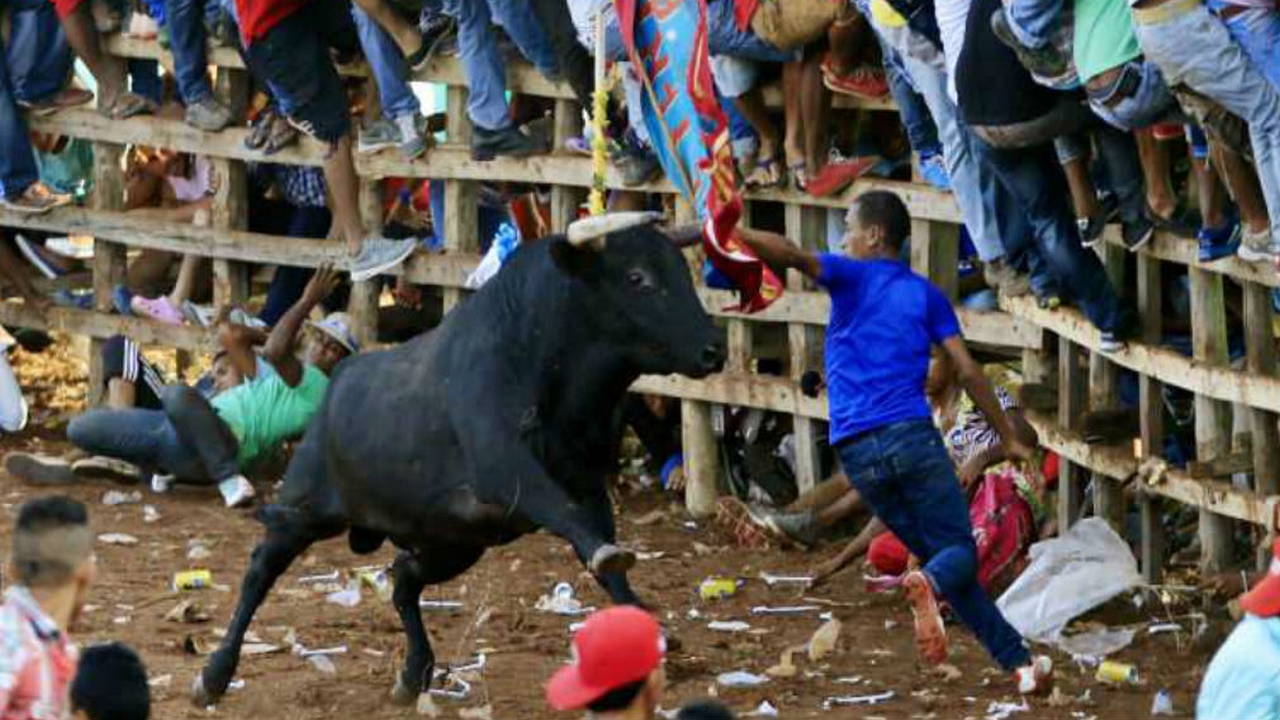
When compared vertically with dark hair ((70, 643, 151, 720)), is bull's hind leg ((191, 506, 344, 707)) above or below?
below

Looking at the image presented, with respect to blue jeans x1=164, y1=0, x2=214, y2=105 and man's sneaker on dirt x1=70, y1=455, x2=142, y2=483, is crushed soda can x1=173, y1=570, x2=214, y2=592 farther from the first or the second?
blue jeans x1=164, y1=0, x2=214, y2=105

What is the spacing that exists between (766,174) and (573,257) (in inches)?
144

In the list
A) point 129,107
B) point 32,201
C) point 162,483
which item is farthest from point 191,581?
point 32,201

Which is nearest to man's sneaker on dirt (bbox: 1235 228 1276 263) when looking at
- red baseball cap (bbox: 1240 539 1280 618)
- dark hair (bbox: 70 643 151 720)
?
red baseball cap (bbox: 1240 539 1280 618)

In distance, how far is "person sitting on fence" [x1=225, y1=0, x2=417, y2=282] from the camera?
53.3 ft

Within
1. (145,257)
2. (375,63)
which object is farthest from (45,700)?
(145,257)

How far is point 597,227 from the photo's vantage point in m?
11.5

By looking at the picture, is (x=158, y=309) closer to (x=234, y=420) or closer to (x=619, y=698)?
(x=234, y=420)

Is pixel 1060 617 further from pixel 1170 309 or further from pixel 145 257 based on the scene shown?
pixel 145 257

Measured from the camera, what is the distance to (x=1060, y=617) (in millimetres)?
13078

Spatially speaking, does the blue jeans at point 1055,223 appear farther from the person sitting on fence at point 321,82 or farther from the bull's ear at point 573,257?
the person sitting on fence at point 321,82

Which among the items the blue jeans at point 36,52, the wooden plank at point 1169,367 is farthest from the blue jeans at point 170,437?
the wooden plank at point 1169,367

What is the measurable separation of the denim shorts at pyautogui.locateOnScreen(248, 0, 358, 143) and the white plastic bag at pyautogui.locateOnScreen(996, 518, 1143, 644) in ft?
16.4

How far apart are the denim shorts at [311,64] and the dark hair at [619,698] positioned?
29.5 ft
